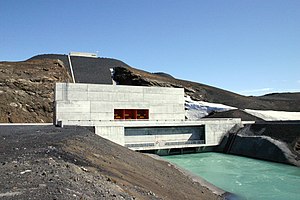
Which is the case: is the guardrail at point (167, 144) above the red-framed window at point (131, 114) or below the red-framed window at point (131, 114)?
below

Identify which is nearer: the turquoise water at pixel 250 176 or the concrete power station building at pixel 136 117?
the turquoise water at pixel 250 176

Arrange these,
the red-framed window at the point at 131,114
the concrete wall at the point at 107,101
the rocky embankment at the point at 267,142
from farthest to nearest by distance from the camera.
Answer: the red-framed window at the point at 131,114, the concrete wall at the point at 107,101, the rocky embankment at the point at 267,142

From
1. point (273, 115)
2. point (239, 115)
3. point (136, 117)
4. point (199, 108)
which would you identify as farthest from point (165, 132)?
point (273, 115)

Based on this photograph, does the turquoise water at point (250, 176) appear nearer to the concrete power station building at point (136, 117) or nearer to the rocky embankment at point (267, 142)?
the rocky embankment at point (267, 142)

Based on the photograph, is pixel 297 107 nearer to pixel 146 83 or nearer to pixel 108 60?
pixel 146 83

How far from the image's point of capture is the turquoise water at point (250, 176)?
16.5 m

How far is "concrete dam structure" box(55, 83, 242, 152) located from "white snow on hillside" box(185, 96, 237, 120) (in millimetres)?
18946

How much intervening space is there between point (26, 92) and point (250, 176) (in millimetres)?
35073

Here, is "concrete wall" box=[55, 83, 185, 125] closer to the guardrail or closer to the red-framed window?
the red-framed window

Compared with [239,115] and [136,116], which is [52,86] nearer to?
[136,116]

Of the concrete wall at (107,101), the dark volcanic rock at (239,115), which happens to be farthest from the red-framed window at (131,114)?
the dark volcanic rock at (239,115)

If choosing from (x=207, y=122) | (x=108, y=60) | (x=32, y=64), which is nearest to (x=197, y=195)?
(x=207, y=122)

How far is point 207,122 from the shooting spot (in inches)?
1449

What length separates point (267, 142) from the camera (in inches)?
1194
